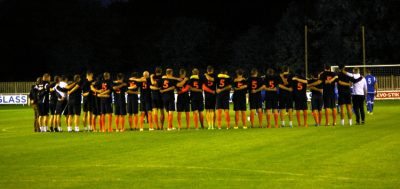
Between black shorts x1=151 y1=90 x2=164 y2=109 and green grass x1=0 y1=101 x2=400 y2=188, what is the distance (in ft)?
6.93

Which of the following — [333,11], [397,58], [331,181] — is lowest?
[331,181]

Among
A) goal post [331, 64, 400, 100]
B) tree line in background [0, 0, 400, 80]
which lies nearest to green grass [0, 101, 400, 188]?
goal post [331, 64, 400, 100]

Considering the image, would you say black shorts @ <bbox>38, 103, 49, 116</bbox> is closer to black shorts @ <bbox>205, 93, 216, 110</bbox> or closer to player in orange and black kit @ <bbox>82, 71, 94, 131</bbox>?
player in orange and black kit @ <bbox>82, 71, 94, 131</bbox>

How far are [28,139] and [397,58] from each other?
49.5 metres

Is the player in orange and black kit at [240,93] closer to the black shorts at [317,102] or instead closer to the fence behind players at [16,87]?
the black shorts at [317,102]

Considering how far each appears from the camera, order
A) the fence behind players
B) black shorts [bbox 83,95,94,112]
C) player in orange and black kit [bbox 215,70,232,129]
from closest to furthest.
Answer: player in orange and black kit [bbox 215,70,232,129], black shorts [bbox 83,95,94,112], the fence behind players

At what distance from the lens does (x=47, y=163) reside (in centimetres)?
1812

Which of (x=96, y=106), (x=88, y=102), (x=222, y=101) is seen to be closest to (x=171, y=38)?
(x=88, y=102)

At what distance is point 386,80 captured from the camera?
2274 inches

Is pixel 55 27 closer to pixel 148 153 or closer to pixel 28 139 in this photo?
pixel 28 139

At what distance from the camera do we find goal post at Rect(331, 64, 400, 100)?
52.5 metres

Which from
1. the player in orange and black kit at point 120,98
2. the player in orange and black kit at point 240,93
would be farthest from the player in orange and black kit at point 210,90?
the player in orange and black kit at point 120,98

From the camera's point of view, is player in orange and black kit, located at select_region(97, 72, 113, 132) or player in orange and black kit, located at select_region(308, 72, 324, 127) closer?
player in orange and black kit, located at select_region(308, 72, 324, 127)

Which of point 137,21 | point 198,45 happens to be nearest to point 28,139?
point 198,45
